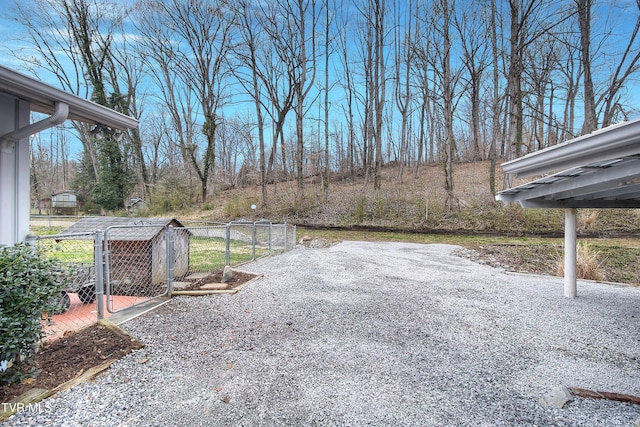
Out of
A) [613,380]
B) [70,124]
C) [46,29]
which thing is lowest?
[613,380]

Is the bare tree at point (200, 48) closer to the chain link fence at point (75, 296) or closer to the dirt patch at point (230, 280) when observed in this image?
the dirt patch at point (230, 280)

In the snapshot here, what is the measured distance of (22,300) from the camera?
1.91 meters

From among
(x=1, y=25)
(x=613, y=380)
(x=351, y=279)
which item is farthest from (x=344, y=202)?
(x=1, y=25)

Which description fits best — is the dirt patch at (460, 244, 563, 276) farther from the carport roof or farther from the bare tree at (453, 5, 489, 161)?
the bare tree at (453, 5, 489, 161)

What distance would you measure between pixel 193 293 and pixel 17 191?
2468 millimetres

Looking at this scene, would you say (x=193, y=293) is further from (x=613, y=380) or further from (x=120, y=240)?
(x=613, y=380)

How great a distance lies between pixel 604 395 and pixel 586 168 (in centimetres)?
204

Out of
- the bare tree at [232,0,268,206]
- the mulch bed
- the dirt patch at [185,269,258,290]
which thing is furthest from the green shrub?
the bare tree at [232,0,268,206]

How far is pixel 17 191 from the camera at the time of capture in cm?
254

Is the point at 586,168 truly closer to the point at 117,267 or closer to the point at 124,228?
the point at 124,228

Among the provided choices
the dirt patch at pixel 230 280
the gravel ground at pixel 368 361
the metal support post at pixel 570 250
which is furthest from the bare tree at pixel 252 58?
the metal support post at pixel 570 250

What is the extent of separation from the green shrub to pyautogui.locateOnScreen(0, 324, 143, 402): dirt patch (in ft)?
0.37

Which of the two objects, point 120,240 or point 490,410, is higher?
point 120,240

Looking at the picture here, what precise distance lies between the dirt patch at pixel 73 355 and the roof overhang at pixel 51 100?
204 cm
